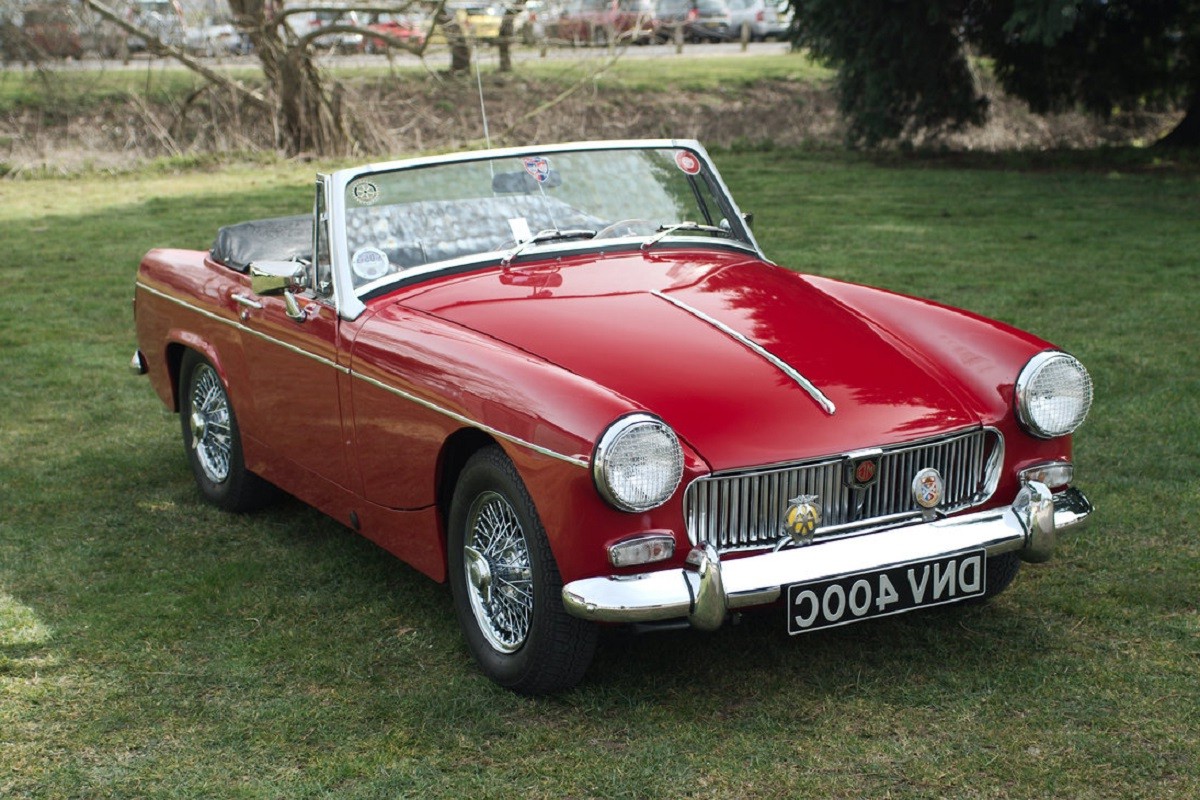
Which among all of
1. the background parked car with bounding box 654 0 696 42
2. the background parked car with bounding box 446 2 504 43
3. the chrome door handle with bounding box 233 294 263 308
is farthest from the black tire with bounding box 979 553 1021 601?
the background parked car with bounding box 654 0 696 42

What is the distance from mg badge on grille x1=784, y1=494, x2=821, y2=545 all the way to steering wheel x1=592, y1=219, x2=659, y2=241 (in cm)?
164

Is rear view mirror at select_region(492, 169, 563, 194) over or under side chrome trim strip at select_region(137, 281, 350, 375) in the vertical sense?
over

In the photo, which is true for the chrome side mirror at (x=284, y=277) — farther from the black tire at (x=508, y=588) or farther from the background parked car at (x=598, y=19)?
the background parked car at (x=598, y=19)

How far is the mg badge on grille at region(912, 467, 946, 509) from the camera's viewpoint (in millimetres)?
3871

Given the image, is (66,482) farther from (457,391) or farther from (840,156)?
(840,156)

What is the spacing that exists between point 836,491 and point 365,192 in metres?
2.08

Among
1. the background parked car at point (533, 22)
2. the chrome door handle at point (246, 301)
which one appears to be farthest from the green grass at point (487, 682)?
the background parked car at point (533, 22)

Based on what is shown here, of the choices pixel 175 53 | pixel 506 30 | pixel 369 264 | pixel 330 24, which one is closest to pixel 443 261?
pixel 369 264

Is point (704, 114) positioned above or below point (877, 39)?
below

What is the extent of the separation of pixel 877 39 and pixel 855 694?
14.3 meters

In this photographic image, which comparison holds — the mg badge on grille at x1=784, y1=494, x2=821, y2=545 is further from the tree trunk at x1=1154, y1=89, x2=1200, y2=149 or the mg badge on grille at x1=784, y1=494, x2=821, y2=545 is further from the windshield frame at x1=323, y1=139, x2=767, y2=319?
the tree trunk at x1=1154, y1=89, x2=1200, y2=149

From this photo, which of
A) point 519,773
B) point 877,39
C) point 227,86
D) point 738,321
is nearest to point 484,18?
point 227,86

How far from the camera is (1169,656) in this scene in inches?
Answer: 159

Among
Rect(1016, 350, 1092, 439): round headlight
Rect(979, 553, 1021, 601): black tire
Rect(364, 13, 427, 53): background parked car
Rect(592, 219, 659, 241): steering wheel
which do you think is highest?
Rect(364, 13, 427, 53): background parked car
